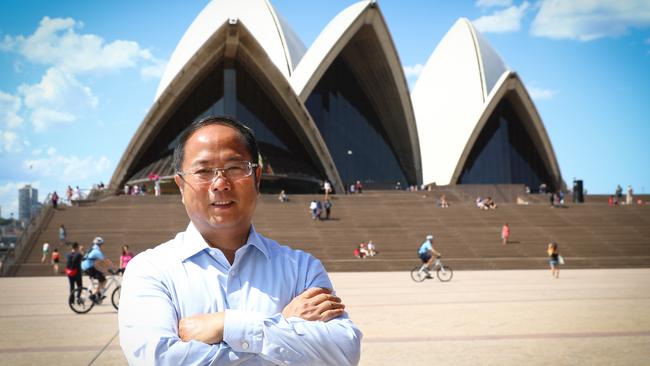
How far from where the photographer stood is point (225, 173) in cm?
220

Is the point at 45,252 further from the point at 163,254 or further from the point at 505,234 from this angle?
the point at 163,254

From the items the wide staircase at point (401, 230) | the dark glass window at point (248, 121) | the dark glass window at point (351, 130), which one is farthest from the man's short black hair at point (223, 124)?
the dark glass window at point (351, 130)

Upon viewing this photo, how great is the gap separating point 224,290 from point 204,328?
0.48ft

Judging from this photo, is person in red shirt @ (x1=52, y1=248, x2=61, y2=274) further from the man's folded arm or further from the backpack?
the man's folded arm

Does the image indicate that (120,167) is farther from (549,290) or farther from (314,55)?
(549,290)

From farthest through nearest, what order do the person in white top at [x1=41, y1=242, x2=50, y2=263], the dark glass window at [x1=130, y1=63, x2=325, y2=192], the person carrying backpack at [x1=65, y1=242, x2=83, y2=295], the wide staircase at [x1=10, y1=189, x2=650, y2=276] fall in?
the dark glass window at [x1=130, y1=63, x2=325, y2=192], the wide staircase at [x1=10, y1=189, x2=650, y2=276], the person in white top at [x1=41, y1=242, x2=50, y2=263], the person carrying backpack at [x1=65, y1=242, x2=83, y2=295]

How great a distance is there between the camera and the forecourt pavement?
5.48m

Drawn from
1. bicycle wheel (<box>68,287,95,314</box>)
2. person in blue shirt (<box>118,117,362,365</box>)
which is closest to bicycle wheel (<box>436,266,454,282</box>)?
bicycle wheel (<box>68,287,95,314</box>)

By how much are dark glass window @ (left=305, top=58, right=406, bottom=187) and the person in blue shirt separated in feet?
127

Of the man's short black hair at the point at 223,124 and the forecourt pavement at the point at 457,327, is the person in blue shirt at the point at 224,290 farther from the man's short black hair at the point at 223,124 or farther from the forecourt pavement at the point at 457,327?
the forecourt pavement at the point at 457,327

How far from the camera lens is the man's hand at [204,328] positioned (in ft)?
6.63

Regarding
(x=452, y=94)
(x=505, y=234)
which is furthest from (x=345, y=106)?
(x=505, y=234)

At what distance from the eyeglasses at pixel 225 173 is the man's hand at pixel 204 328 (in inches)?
17.1

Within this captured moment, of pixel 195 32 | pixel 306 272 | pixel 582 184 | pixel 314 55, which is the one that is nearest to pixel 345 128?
pixel 314 55
